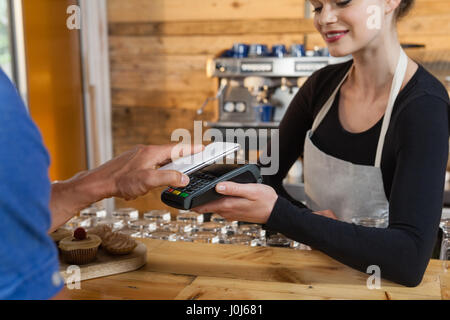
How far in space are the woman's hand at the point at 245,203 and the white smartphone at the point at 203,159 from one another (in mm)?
81

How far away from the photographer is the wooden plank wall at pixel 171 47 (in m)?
3.42

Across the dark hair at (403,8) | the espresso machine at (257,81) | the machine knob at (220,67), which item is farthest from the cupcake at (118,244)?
the machine knob at (220,67)

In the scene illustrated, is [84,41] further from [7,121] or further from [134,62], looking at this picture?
[7,121]

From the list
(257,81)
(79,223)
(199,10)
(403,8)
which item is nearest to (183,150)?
(79,223)

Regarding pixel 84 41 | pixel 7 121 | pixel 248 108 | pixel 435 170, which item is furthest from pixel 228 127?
pixel 7 121

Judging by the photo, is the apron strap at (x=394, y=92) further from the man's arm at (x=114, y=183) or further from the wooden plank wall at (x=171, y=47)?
the wooden plank wall at (x=171, y=47)

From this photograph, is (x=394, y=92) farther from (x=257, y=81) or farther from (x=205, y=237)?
(x=257, y=81)

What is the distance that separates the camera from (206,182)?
94 centimetres

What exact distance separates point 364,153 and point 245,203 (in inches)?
19.9

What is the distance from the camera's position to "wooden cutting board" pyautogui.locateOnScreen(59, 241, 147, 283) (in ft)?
3.21

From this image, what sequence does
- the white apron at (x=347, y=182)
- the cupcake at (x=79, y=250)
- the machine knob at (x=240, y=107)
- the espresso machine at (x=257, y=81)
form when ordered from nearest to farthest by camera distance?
the cupcake at (x=79, y=250) → the white apron at (x=347, y=182) → the espresso machine at (x=257, y=81) → the machine knob at (x=240, y=107)

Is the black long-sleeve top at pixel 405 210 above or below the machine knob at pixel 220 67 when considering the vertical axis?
below

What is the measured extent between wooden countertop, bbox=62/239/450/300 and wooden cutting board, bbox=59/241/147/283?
0.01 metres

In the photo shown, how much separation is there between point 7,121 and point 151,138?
3363 millimetres
